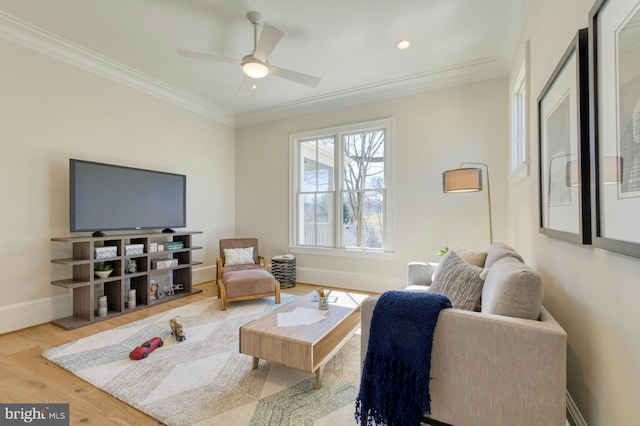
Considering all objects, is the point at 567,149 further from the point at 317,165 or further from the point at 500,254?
the point at 317,165

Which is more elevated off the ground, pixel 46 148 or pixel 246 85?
pixel 246 85

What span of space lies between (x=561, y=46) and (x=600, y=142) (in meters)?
0.90

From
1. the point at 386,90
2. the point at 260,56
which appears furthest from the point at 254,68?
the point at 386,90

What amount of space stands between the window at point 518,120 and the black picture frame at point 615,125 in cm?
189

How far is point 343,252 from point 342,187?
3.39 ft

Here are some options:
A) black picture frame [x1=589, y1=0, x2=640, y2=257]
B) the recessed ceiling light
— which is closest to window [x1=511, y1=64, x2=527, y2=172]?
the recessed ceiling light

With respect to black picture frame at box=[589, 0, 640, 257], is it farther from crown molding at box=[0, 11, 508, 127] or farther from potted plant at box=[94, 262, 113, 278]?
potted plant at box=[94, 262, 113, 278]

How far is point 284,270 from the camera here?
15.1 ft

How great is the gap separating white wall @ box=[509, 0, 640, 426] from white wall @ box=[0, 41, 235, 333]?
4241mm

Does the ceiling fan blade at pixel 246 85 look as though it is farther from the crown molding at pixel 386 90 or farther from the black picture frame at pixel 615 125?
the black picture frame at pixel 615 125

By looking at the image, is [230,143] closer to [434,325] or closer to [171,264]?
[171,264]

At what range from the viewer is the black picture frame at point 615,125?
893 millimetres

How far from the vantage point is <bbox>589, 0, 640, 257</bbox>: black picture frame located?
2.93ft

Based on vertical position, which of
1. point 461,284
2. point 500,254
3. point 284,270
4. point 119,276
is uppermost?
point 500,254
